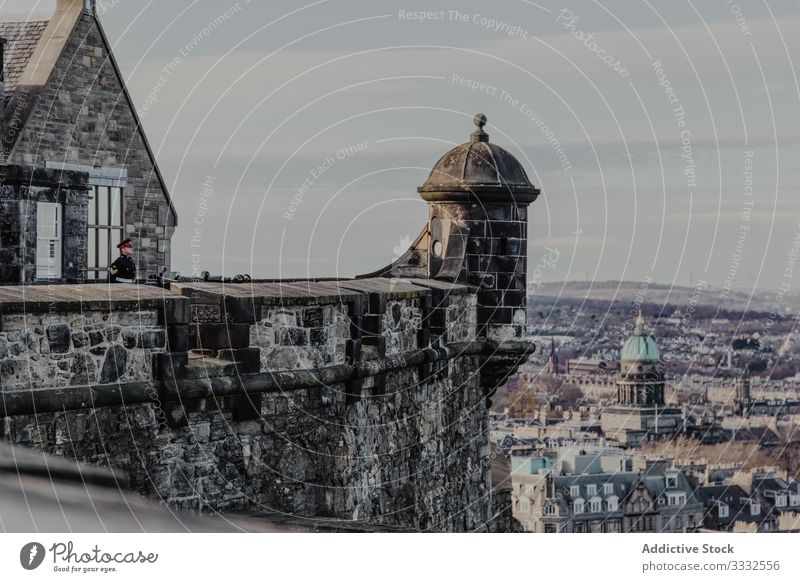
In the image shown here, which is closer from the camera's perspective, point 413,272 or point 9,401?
point 9,401

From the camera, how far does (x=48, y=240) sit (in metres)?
21.2

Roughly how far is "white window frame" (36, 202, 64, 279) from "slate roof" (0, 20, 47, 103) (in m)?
3.59

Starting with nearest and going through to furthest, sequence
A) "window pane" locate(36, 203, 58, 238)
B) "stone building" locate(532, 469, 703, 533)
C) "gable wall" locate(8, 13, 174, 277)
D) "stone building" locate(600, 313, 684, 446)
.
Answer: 1. "window pane" locate(36, 203, 58, 238)
2. "gable wall" locate(8, 13, 174, 277)
3. "stone building" locate(532, 469, 703, 533)
4. "stone building" locate(600, 313, 684, 446)

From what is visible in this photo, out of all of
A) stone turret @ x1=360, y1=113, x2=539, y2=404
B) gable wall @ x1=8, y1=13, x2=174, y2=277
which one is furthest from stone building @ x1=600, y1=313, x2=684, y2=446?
stone turret @ x1=360, y1=113, x2=539, y2=404

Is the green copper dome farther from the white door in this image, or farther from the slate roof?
the white door

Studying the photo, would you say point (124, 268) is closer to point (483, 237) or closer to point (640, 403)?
point (483, 237)

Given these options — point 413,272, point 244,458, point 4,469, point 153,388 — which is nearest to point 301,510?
point 244,458

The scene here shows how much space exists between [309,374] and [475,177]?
235 inches

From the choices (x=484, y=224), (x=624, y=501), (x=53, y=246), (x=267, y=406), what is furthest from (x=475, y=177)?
(x=624, y=501)

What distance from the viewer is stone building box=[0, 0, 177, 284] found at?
21.4 metres

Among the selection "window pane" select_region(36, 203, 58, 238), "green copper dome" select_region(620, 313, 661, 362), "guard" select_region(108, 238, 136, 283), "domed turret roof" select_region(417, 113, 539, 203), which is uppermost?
"domed turret roof" select_region(417, 113, 539, 203)
